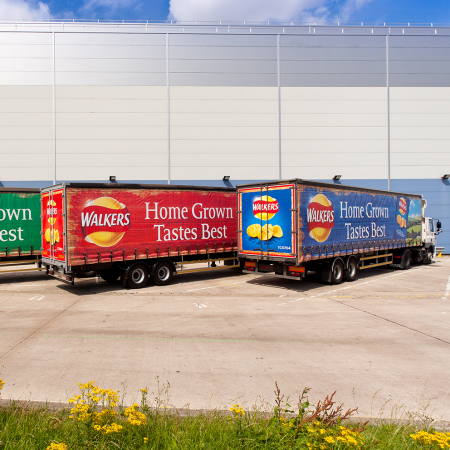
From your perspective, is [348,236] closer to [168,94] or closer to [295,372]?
[295,372]

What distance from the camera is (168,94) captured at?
25.4 m

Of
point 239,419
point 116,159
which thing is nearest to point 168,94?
point 116,159

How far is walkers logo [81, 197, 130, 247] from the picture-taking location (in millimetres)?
12164

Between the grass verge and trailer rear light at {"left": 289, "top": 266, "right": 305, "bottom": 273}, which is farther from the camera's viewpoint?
trailer rear light at {"left": 289, "top": 266, "right": 305, "bottom": 273}

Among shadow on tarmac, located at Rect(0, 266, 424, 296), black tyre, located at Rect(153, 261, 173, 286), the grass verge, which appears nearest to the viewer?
the grass verge

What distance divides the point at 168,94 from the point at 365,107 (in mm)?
14177

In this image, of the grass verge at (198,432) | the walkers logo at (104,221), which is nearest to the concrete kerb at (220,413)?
the grass verge at (198,432)

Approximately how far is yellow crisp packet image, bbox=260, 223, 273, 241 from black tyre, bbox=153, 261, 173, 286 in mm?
3714

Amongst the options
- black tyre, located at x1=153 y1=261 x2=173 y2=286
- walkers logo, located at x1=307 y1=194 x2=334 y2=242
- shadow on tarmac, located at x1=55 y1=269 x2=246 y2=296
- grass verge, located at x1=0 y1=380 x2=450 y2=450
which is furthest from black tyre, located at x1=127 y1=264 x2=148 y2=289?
grass verge, located at x1=0 y1=380 x2=450 y2=450

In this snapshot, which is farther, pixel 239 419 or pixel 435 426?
pixel 435 426

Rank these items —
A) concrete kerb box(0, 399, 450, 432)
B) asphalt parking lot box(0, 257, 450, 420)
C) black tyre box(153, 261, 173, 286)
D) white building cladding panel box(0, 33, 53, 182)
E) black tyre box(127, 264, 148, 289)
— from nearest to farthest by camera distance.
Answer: concrete kerb box(0, 399, 450, 432), asphalt parking lot box(0, 257, 450, 420), black tyre box(127, 264, 148, 289), black tyre box(153, 261, 173, 286), white building cladding panel box(0, 33, 53, 182)

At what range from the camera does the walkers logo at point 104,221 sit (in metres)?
12.2

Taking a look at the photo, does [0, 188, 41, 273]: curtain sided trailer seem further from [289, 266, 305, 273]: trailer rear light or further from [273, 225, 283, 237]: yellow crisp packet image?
[289, 266, 305, 273]: trailer rear light

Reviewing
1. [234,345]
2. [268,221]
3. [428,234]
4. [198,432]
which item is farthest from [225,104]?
[198,432]
